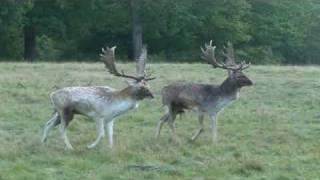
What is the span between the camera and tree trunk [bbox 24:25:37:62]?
50.7 m

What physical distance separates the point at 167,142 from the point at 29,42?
127ft

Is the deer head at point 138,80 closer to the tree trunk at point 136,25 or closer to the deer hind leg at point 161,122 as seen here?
the deer hind leg at point 161,122

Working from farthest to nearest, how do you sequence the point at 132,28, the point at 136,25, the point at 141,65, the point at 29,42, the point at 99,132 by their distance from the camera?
the point at 132,28, the point at 136,25, the point at 29,42, the point at 141,65, the point at 99,132

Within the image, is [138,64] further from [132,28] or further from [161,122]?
[132,28]

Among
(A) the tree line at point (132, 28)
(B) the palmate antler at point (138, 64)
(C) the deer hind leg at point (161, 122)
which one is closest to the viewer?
(B) the palmate antler at point (138, 64)

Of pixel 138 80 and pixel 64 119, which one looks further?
pixel 138 80

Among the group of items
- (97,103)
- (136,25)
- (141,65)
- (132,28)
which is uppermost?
(136,25)

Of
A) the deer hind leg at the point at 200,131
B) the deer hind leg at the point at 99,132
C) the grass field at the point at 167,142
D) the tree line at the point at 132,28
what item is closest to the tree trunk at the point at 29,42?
the tree line at the point at 132,28

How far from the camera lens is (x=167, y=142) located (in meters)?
14.4

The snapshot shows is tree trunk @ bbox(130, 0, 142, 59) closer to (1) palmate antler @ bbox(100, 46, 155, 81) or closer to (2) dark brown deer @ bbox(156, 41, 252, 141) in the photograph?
(2) dark brown deer @ bbox(156, 41, 252, 141)

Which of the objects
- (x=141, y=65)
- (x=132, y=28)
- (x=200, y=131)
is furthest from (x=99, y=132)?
(x=132, y=28)

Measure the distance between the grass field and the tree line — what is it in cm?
2713

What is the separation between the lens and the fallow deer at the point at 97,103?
13.4 metres

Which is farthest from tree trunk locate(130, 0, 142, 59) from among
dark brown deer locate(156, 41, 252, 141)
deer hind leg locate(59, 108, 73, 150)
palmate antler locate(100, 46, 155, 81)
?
deer hind leg locate(59, 108, 73, 150)
